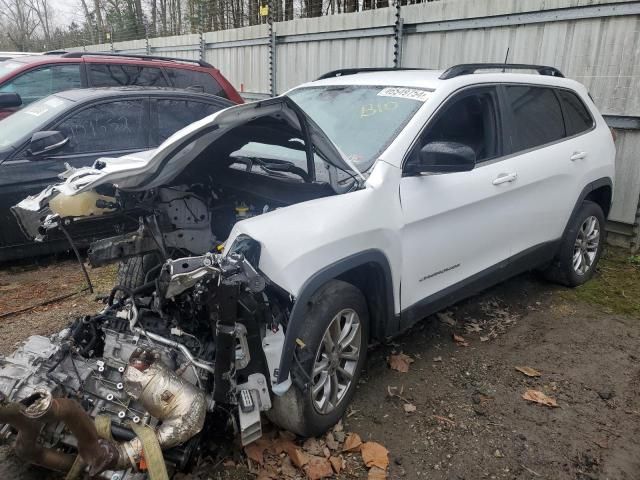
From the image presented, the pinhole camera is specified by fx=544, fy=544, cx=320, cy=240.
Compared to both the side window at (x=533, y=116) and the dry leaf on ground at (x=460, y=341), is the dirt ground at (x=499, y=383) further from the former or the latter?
the side window at (x=533, y=116)

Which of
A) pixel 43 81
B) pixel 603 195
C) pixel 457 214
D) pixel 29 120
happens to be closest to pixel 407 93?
pixel 457 214

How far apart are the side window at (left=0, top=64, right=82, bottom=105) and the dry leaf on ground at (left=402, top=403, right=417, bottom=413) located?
606 cm

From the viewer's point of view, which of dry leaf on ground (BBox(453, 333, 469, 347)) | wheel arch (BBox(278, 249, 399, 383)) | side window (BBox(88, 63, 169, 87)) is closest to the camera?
wheel arch (BBox(278, 249, 399, 383))

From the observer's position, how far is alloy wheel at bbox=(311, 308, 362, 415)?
2.85m

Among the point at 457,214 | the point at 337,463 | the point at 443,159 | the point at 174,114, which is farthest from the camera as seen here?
the point at 174,114

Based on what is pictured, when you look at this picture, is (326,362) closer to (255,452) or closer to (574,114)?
(255,452)

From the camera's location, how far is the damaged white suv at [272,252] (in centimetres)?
231

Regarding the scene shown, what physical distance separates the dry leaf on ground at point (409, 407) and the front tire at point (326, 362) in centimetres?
36

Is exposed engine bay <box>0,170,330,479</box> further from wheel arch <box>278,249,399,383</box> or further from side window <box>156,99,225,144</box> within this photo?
side window <box>156,99,225,144</box>

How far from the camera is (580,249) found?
5004 mm

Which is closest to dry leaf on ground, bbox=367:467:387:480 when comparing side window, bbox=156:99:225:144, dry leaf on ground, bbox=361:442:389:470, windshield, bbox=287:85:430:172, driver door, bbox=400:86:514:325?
dry leaf on ground, bbox=361:442:389:470

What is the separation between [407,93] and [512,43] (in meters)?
3.55

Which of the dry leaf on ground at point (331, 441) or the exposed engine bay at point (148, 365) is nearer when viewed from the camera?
the exposed engine bay at point (148, 365)

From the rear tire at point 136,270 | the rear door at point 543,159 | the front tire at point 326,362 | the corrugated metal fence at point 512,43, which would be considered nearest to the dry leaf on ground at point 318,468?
the front tire at point 326,362
